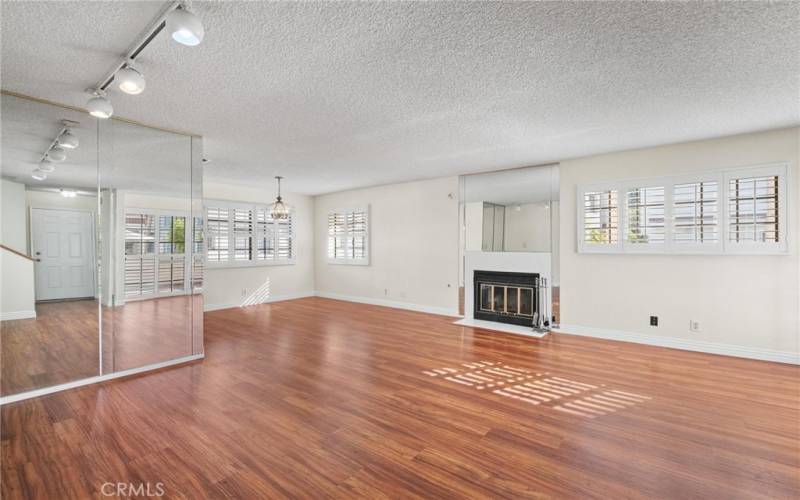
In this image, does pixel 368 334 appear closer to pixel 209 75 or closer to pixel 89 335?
pixel 89 335

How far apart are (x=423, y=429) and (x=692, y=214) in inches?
164

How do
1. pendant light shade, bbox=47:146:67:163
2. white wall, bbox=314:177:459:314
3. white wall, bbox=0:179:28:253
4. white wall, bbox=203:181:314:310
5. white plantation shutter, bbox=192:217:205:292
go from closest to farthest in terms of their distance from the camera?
white wall, bbox=0:179:28:253
pendant light shade, bbox=47:146:67:163
white plantation shutter, bbox=192:217:205:292
white wall, bbox=314:177:459:314
white wall, bbox=203:181:314:310

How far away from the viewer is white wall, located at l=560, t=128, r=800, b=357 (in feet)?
12.5

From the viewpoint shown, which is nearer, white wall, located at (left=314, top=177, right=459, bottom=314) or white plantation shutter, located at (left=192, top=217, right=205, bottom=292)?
white plantation shutter, located at (left=192, top=217, right=205, bottom=292)

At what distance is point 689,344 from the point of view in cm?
427

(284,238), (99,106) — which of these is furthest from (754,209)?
(284,238)

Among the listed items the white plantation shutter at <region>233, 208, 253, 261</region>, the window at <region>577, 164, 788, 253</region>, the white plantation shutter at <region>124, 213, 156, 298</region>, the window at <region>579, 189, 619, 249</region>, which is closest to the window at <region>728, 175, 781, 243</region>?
the window at <region>577, 164, 788, 253</region>

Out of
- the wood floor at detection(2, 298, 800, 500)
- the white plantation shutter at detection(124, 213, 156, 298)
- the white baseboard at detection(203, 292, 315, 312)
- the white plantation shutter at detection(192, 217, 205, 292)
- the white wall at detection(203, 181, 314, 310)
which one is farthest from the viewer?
the white wall at detection(203, 181, 314, 310)

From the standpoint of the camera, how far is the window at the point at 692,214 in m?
3.86

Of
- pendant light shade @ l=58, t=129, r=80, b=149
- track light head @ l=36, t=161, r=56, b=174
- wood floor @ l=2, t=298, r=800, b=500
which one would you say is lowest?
wood floor @ l=2, t=298, r=800, b=500

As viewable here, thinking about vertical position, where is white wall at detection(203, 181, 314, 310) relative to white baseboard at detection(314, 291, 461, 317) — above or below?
above

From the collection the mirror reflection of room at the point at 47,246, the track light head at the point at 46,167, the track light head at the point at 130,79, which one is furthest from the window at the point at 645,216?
the track light head at the point at 46,167

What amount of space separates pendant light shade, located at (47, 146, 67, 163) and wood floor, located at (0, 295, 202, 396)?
1295 mm

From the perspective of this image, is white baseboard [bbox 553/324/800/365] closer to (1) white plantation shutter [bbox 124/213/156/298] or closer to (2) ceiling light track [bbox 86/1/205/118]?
(1) white plantation shutter [bbox 124/213/156/298]
